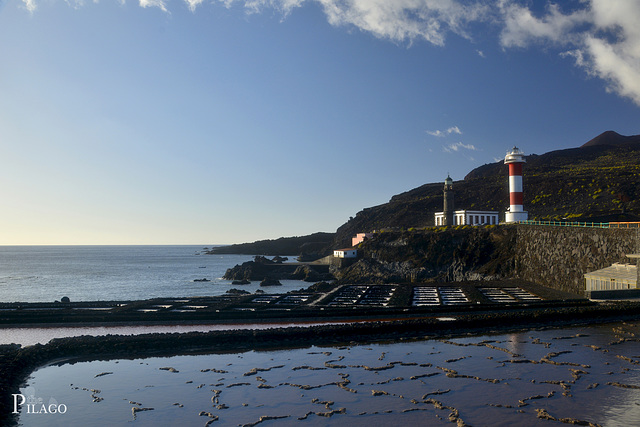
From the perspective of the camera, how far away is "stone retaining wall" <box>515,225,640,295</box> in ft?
113

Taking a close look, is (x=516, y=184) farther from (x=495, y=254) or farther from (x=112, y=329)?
(x=112, y=329)

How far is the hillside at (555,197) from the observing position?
7862cm

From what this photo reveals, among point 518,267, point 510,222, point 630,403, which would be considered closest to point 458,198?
point 510,222

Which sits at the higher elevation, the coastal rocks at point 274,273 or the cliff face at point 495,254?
the cliff face at point 495,254

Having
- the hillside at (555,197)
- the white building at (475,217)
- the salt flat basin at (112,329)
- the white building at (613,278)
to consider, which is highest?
the hillside at (555,197)

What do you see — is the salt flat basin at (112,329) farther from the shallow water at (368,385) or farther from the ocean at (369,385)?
the shallow water at (368,385)

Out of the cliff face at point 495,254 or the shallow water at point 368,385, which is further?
the cliff face at point 495,254

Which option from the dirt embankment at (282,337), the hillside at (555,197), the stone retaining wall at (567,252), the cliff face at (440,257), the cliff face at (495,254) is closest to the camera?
the dirt embankment at (282,337)

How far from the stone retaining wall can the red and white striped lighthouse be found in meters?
6.76

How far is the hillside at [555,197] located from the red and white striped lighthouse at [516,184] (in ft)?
34.5

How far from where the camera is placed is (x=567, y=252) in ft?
136

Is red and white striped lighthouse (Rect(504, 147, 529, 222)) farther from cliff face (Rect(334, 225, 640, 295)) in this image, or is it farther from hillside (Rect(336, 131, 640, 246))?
hillside (Rect(336, 131, 640, 246))

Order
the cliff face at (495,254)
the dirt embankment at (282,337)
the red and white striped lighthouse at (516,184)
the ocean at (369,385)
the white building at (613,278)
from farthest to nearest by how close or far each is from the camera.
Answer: the red and white striped lighthouse at (516,184)
the cliff face at (495,254)
the white building at (613,278)
the dirt embankment at (282,337)
the ocean at (369,385)

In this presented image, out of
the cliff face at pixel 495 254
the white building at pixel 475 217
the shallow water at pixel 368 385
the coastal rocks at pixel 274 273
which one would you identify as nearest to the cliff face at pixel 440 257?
the cliff face at pixel 495 254
